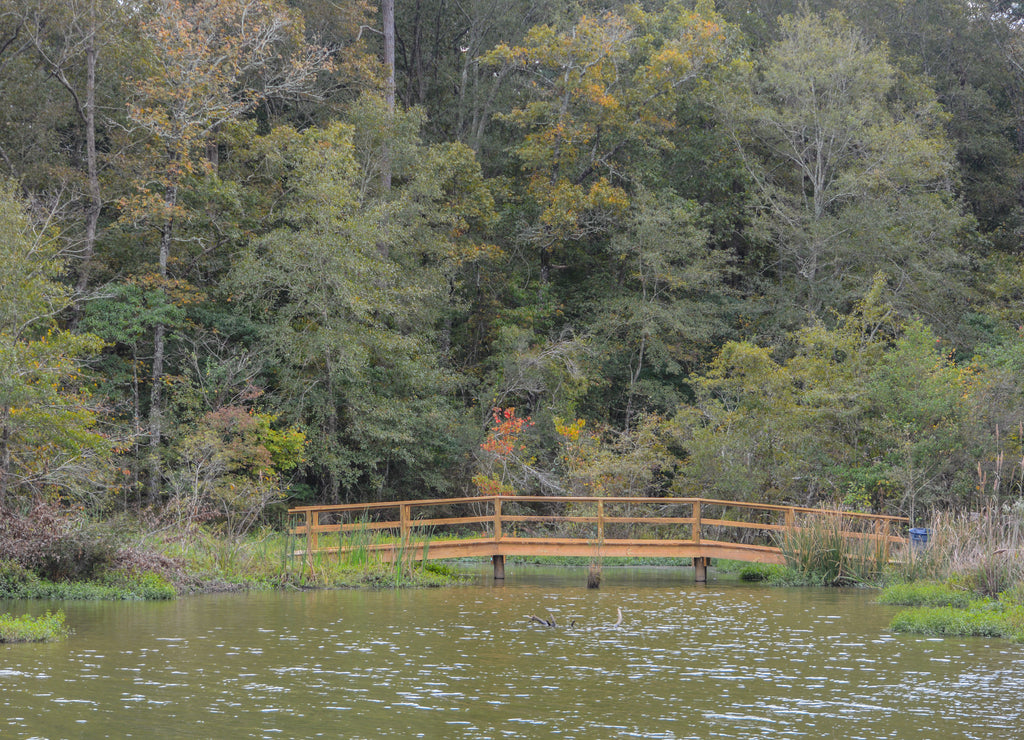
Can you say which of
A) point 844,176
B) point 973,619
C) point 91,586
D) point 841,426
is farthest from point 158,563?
point 844,176

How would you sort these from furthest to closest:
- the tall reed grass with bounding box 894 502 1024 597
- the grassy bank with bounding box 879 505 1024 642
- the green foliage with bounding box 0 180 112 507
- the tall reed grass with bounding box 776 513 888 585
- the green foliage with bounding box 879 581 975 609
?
the tall reed grass with bounding box 776 513 888 585 → the green foliage with bounding box 0 180 112 507 → the green foliage with bounding box 879 581 975 609 → the tall reed grass with bounding box 894 502 1024 597 → the grassy bank with bounding box 879 505 1024 642

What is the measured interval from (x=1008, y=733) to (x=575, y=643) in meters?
5.32

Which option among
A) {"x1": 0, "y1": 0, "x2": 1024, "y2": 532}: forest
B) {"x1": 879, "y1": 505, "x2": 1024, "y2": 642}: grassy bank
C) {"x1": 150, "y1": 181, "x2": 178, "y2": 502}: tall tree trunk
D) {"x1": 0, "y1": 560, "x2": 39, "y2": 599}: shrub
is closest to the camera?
{"x1": 879, "y1": 505, "x2": 1024, "y2": 642}: grassy bank

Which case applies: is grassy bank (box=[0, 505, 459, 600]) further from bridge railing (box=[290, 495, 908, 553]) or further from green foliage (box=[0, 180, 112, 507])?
green foliage (box=[0, 180, 112, 507])

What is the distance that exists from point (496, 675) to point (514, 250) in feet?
87.2

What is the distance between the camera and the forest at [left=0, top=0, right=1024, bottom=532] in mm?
25000

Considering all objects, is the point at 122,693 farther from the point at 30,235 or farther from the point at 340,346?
the point at 340,346

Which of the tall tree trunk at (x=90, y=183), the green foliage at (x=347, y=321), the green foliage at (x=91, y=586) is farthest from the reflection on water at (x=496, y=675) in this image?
the tall tree trunk at (x=90, y=183)

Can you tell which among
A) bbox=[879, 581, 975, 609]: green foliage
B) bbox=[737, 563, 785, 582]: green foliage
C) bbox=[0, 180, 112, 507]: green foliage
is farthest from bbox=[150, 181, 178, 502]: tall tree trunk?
bbox=[879, 581, 975, 609]: green foliage

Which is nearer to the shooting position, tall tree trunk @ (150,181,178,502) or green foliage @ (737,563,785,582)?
green foliage @ (737,563,785,582)

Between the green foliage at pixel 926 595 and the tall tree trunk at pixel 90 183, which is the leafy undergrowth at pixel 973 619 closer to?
the green foliage at pixel 926 595

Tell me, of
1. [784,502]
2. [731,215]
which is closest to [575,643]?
[784,502]

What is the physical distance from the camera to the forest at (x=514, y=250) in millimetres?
25000

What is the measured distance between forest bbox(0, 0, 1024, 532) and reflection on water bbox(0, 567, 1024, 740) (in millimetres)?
6910
